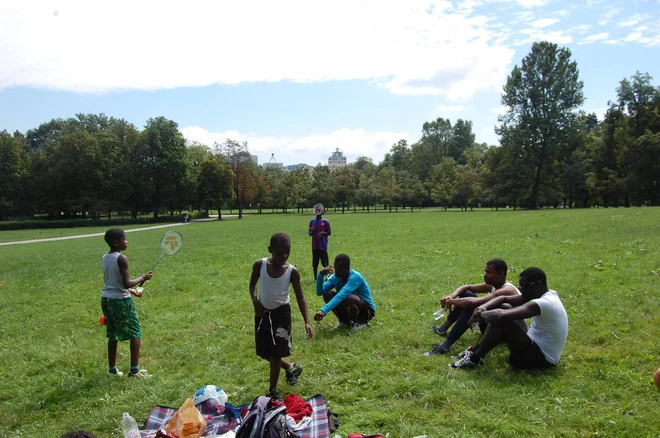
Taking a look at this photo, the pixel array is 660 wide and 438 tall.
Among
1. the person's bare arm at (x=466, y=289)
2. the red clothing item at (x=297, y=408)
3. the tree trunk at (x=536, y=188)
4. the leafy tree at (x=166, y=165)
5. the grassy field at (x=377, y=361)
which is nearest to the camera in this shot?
the red clothing item at (x=297, y=408)

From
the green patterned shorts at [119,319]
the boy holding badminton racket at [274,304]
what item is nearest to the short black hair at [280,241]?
A: the boy holding badminton racket at [274,304]

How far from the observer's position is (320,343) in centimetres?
704

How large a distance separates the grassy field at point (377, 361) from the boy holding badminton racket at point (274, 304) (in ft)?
2.22

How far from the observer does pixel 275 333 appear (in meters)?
5.18

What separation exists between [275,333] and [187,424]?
1.39 meters

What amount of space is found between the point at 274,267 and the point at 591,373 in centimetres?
429

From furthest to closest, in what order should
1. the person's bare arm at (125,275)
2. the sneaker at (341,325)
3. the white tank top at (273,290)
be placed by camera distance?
1. the sneaker at (341,325)
2. the person's bare arm at (125,275)
3. the white tank top at (273,290)

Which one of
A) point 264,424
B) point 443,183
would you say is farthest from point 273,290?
point 443,183

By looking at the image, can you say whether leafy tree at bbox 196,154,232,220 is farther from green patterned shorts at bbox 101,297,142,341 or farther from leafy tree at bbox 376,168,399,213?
green patterned shorts at bbox 101,297,142,341

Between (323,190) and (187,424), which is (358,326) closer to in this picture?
(187,424)

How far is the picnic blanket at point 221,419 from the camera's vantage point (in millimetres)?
4223

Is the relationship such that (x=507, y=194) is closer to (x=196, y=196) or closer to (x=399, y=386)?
(x=196, y=196)

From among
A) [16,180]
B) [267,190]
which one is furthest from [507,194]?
[16,180]

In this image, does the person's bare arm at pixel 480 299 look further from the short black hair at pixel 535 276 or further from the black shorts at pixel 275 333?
the black shorts at pixel 275 333
